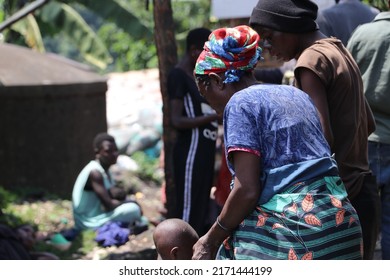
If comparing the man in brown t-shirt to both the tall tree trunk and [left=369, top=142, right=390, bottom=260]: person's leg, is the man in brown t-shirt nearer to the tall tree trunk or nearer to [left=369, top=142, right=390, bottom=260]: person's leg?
[left=369, top=142, right=390, bottom=260]: person's leg

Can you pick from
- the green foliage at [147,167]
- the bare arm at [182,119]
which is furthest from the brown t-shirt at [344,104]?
the green foliage at [147,167]

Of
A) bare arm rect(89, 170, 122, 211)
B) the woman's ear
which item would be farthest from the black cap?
bare arm rect(89, 170, 122, 211)

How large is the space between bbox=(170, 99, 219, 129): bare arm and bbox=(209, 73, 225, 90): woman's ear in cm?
270

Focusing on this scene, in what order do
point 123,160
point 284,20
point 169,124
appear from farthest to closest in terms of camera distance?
point 123,160 → point 169,124 → point 284,20

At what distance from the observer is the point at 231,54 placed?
2.88 m

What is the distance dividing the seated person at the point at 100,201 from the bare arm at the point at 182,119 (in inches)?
73.4

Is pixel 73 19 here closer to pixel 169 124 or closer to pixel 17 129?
pixel 17 129

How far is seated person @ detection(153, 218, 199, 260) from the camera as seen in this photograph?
10.6ft

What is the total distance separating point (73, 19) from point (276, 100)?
44.6 feet

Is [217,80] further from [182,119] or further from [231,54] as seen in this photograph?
[182,119]

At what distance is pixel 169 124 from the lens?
5934 mm

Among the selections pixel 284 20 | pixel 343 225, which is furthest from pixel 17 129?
pixel 343 225

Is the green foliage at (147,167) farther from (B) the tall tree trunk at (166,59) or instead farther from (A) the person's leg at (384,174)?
(A) the person's leg at (384,174)

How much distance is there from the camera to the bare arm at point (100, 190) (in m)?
7.30
